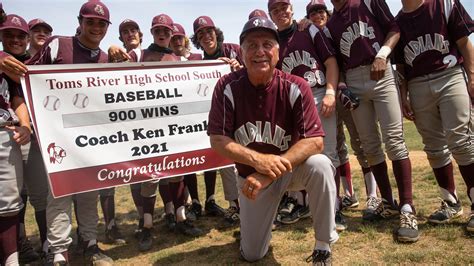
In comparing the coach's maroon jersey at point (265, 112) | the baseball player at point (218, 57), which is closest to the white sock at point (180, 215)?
the baseball player at point (218, 57)

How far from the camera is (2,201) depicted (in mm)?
3379

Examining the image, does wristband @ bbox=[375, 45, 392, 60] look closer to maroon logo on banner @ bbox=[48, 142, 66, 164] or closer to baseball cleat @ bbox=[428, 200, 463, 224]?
baseball cleat @ bbox=[428, 200, 463, 224]

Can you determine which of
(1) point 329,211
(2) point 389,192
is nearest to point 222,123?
(1) point 329,211

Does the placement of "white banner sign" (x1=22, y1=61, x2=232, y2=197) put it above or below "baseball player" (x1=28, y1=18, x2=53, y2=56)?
below

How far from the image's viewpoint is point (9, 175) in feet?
11.3

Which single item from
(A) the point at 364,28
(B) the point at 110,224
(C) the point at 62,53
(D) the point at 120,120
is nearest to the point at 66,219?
(D) the point at 120,120

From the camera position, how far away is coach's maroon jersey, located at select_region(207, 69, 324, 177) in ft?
10.8

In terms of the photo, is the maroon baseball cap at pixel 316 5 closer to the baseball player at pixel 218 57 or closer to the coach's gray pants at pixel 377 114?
the baseball player at pixel 218 57

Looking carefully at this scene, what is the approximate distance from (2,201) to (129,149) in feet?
4.70

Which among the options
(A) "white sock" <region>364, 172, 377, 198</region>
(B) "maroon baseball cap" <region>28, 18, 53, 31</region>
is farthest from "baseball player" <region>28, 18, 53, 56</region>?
(A) "white sock" <region>364, 172, 377, 198</region>

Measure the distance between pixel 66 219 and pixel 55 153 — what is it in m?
0.75

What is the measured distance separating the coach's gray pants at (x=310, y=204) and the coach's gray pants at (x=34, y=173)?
2483 mm

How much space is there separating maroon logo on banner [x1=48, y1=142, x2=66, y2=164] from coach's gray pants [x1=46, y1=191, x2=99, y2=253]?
0.39 metres

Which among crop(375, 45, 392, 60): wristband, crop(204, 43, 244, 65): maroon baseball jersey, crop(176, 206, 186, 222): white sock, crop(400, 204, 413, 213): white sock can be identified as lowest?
crop(176, 206, 186, 222): white sock
